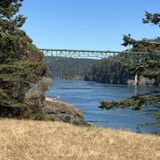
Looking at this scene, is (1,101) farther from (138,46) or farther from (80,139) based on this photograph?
(80,139)

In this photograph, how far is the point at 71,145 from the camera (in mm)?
12203

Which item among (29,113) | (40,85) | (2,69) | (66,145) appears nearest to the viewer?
(66,145)

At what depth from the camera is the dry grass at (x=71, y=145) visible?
10.8 metres

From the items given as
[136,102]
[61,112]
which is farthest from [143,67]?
[61,112]

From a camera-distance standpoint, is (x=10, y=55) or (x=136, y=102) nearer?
(x=136, y=102)

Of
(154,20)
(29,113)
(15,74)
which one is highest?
(154,20)

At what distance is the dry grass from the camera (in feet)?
35.6

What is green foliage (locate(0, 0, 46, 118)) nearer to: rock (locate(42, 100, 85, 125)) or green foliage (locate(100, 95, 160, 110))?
green foliage (locate(100, 95, 160, 110))

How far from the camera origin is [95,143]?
1298 centimetres

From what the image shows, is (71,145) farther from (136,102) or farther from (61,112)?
(61,112)

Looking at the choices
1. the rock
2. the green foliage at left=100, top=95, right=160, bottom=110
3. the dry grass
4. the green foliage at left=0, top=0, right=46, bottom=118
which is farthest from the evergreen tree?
the rock

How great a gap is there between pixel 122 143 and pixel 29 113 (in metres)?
13.4

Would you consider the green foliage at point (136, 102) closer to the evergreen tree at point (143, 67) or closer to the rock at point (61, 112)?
the evergreen tree at point (143, 67)

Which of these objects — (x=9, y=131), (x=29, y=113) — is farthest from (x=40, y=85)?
(x=9, y=131)
